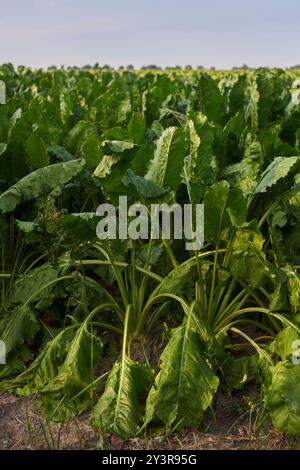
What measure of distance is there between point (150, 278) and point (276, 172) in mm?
1042

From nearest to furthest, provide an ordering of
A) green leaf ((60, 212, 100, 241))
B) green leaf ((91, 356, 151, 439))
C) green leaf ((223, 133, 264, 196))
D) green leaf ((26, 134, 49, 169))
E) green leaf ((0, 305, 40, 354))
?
green leaf ((91, 356, 151, 439)), green leaf ((60, 212, 100, 241)), green leaf ((223, 133, 264, 196)), green leaf ((0, 305, 40, 354)), green leaf ((26, 134, 49, 169))

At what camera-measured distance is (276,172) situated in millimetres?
3326

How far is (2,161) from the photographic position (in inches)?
171

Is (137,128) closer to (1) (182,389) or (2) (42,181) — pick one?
(2) (42,181)

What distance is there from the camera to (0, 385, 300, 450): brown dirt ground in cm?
305

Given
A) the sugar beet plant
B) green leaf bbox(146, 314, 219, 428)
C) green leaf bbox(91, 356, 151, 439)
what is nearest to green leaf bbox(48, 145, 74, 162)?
the sugar beet plant

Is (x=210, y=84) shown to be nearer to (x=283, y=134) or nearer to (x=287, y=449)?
(x=283, y=134)

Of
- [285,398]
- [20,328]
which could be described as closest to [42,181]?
[20,328]

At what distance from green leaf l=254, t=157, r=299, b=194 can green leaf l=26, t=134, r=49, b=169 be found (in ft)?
4.29

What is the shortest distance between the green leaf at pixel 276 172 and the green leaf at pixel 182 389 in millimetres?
787

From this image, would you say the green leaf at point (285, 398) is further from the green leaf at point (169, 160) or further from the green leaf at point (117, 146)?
the green leaf at point (117, 146)

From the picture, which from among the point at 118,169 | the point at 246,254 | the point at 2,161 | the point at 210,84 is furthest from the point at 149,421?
the point at 210,84

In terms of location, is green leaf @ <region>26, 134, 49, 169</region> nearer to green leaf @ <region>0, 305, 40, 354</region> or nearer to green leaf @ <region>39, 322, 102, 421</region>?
green leaf @ <region>0, 305, 40, 354</region>
